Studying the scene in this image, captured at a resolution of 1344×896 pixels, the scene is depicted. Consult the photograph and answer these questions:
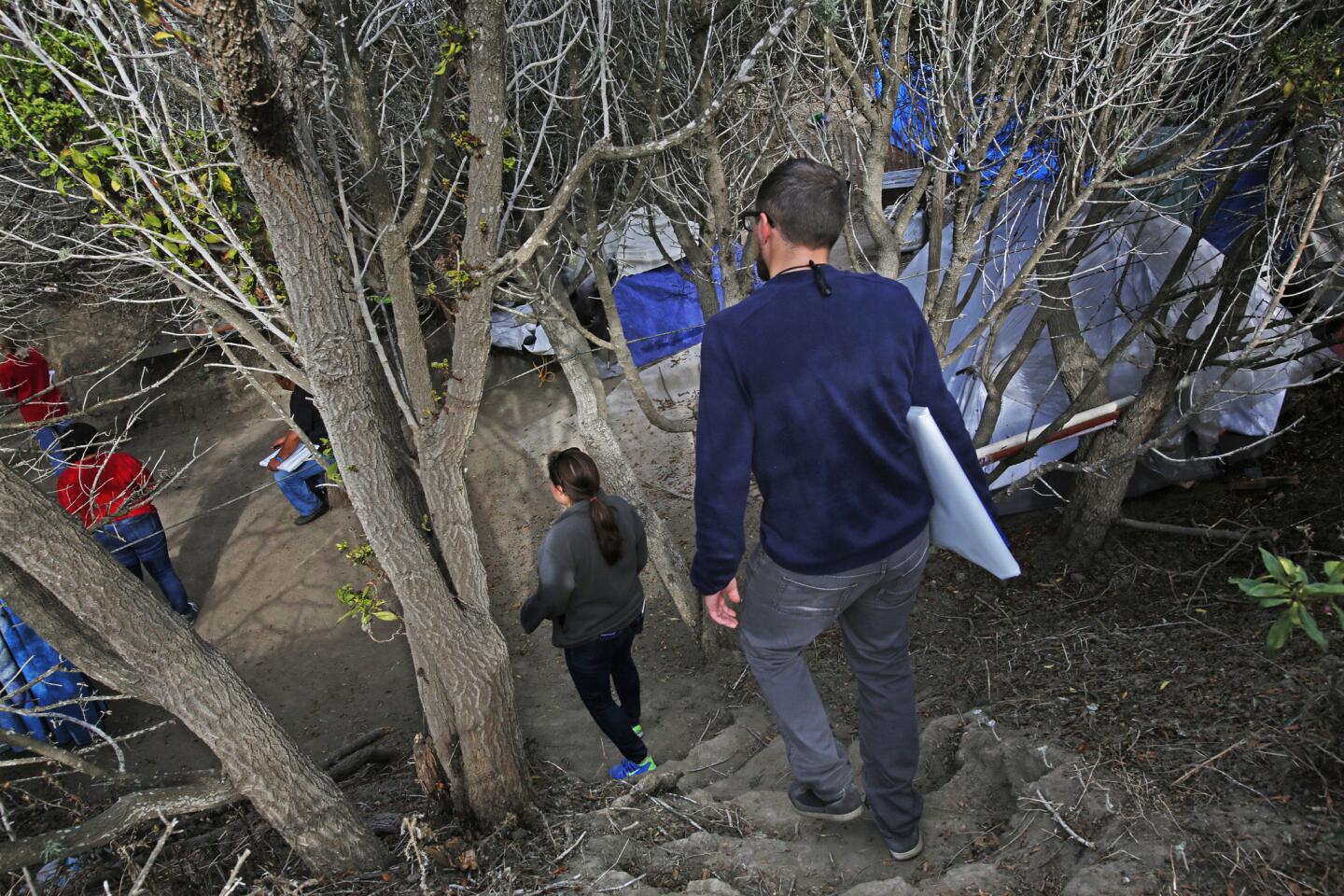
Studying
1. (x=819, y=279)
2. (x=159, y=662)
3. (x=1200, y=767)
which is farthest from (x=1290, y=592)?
(x=159, y=662)

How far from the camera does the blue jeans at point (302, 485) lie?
29.2 feet

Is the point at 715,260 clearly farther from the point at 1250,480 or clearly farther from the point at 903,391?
the point at 1250,480

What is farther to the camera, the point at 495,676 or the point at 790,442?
the point at 495,676

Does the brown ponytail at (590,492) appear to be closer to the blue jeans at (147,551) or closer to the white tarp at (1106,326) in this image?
the white tarp at (1106,326)

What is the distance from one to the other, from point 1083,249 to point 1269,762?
3.72 m

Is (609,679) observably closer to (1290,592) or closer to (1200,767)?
(1200,767)

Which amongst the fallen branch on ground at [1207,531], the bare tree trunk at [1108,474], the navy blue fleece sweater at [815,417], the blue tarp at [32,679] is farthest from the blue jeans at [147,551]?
the fallen branch on ground at [1207,531]

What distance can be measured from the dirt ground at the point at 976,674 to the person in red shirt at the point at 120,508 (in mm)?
679

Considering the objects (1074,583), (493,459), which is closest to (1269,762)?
(1074,583)

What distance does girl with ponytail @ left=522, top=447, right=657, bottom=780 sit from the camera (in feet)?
12.7

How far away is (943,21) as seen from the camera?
4.22m

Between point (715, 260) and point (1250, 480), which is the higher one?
point (715, 260)

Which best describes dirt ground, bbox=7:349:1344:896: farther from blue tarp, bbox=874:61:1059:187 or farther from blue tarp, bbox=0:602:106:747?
blue tarp, bbox=874:61:1059:187

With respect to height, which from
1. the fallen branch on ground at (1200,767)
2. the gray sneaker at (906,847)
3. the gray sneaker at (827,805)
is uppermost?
the fallen branch on ground at (1200,767)
